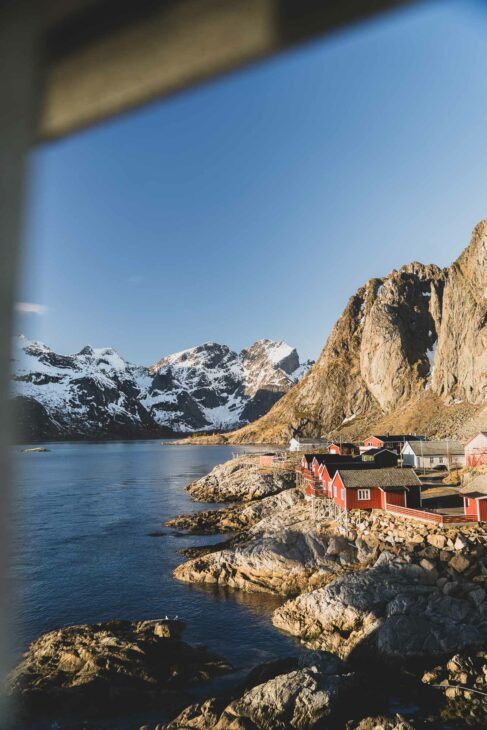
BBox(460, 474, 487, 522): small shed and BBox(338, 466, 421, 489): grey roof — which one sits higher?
BBox(338, 466, 421, 489): grey roof

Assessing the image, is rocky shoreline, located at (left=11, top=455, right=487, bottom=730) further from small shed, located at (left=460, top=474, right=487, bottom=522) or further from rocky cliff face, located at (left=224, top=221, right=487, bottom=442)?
rocky cliff face, located at (left=224, top=221, right=487, bottom=442)

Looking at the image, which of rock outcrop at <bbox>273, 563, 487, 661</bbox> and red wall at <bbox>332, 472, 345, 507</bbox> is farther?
red wall at <bbox>332, 472, 345, 507</bbox>

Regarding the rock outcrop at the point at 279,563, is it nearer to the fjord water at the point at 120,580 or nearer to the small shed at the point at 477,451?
the fjord water at the point at 120,580

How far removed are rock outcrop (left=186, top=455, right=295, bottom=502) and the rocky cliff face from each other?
133 ft

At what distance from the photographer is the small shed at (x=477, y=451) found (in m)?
49.9

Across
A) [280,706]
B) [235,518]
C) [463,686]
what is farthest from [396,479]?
[280,706]

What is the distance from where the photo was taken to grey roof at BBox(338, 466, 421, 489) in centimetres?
3534

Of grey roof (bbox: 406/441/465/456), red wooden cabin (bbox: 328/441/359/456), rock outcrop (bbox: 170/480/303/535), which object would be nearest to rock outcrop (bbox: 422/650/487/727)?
rock outcrop (bbox: 170/480/303/535)

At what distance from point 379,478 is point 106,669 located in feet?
76.6

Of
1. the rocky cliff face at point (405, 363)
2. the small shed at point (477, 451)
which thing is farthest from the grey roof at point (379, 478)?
the rocky cliff face at point (405, 363)

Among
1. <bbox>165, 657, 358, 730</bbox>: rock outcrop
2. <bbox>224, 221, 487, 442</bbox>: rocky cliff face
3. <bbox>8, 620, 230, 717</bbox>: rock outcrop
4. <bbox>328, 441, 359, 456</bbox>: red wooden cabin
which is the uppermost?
<bbox>224, 221, 487, 442</bbox>: rocky cliff face

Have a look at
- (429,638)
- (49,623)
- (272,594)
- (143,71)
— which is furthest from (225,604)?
(143,71)

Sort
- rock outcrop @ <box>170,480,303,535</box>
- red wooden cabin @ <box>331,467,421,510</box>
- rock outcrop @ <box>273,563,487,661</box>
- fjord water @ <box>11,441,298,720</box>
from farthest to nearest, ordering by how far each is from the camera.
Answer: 1. rock outcrop @ <box>170,480,303,535</box>
2. red wooden cabin @ <box>331,467,421,510</box>
3. fjord water @ <box>11,441,298,720</box>
4. rock outcrop @ <box>273,563,487,661</box>

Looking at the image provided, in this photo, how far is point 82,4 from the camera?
2.58 m
